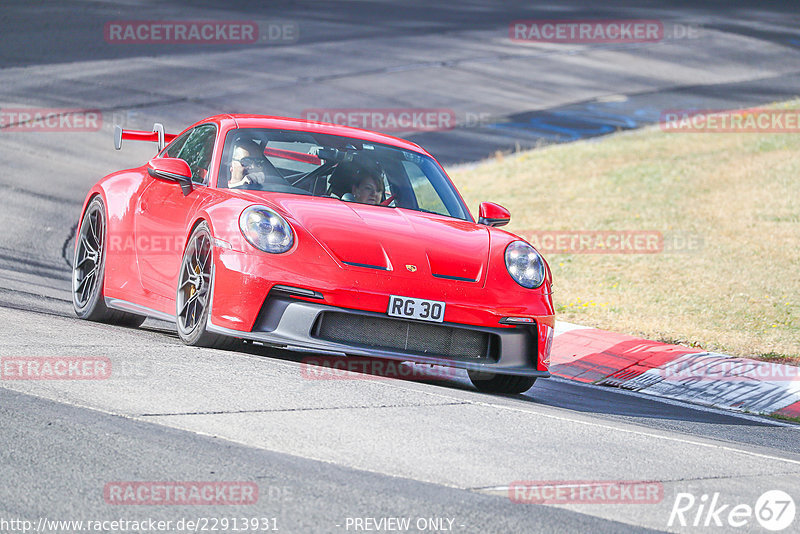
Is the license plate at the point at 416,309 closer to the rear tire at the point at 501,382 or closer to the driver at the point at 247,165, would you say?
the rear tire at the point at 501,382

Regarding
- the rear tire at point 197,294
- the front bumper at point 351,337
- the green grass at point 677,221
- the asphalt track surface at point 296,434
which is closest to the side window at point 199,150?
the rear tire at point 197,294

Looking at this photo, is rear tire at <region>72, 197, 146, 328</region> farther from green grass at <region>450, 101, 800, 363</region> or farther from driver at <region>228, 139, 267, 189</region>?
green grass at <region>450, 101, 800, 363</region>

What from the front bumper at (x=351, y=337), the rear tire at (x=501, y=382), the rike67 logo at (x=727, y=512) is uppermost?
the front bumper at (x=351, y=337)

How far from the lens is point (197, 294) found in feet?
21.3

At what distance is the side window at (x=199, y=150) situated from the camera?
740cm

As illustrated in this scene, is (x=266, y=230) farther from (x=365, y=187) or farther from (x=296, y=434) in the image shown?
(x=296, y=434)

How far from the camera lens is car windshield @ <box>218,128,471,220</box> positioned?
23.5 feet

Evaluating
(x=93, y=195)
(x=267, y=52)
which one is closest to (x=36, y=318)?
(x=93, y=195)

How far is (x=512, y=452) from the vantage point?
488cm

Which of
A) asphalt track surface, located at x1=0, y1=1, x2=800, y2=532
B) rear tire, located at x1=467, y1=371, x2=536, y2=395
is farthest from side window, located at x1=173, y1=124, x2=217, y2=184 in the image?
rear tire, located at x1=467, y1=371, x2=536, y2=395

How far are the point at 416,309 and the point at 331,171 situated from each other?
5.04 ft

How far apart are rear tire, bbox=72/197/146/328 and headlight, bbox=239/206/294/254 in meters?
1.94

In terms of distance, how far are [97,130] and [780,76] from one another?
16861 mm

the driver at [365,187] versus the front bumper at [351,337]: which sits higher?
the driver at [365,187]
